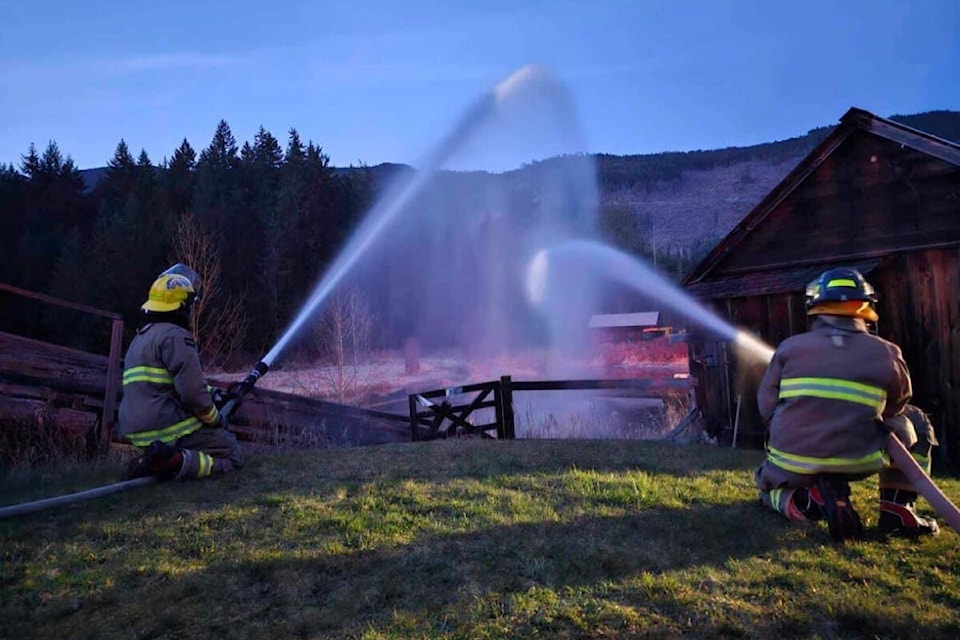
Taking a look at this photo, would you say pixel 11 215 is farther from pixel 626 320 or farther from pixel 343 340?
pixel 626 320

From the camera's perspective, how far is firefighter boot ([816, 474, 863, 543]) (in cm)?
404

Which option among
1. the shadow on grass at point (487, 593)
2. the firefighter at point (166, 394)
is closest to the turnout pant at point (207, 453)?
the firefighter at point (166, 394)

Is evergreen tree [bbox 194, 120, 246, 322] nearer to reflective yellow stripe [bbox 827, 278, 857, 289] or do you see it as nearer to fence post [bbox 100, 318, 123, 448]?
fence post [bbox 100, 318, 123, 448]

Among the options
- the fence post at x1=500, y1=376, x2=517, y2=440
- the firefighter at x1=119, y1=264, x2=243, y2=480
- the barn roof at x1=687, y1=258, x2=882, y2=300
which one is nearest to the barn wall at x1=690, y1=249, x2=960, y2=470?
the barn roof at x1=687, y1=258, x2=882, y2=300

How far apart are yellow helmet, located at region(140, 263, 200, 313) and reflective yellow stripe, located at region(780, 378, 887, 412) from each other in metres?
5.66

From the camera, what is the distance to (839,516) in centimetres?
404

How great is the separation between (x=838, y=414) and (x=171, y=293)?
19.6 ft

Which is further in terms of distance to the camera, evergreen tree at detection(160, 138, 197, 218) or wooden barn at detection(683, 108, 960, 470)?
evergreen tree at detection(160, 138, 197, 218)

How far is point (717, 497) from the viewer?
525 centimetres

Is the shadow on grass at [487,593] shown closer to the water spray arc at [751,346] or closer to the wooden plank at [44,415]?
the water spray arc at [751,346]

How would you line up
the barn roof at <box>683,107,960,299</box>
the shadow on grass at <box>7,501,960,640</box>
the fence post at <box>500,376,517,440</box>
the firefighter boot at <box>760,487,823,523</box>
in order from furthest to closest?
1. the fence post at <box>500,376,517,440</box>
2. the barn roof at <box>683,107,960,299</box>
3. the firefighter boot at <box>760,487,823,523</box>
4. the shadow on grass at <box>7,501,960,640</box>

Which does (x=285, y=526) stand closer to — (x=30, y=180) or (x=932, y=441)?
(x=932, y=441)

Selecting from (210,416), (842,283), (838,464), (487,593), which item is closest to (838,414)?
(838,464)

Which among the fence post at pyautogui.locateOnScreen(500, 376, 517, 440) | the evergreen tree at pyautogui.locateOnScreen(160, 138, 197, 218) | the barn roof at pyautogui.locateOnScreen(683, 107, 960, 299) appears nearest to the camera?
the barn roof at pyautogui.locateOnScreen(683, 107, 960, 299)
